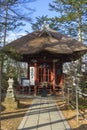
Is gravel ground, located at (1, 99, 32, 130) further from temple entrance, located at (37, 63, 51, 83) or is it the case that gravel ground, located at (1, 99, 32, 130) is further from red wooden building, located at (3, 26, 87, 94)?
temple entrance, located at (37, 63, 51, 83)

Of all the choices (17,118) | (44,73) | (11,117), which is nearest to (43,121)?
(17,118)

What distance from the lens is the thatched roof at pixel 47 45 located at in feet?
83.5

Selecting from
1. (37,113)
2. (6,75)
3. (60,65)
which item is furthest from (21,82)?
(37,113)

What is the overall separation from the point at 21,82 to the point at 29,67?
195cm

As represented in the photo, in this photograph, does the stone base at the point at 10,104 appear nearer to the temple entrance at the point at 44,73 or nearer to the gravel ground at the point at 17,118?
the gravel ground at the point at 17,118

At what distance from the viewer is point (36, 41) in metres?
26.7

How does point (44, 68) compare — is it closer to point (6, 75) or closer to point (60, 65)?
point (60, 65)

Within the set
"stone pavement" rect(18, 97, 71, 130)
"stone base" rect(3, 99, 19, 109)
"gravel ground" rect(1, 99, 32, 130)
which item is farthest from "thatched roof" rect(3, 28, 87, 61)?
"stone pavement" rect(18, 97, 71, 130)

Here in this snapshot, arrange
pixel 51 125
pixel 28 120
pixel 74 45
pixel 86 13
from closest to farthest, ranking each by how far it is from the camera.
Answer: pixel 51 125 < pixel 28 120 < pixel 74 45 < pixel 86 13

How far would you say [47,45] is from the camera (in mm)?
25953

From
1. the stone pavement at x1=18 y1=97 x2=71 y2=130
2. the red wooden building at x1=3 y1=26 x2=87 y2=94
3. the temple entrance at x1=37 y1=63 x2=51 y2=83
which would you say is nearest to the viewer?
the stone pavement at x1=18 y1=97 x2=71 y2=130

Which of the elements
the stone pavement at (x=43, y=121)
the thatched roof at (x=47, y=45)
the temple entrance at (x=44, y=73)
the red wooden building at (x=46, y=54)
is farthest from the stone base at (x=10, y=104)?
the temple entrance at (x=44, y=73)

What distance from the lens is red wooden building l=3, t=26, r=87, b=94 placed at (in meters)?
25.7

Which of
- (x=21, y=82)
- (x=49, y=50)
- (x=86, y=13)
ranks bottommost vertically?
(x=21, y=82)
